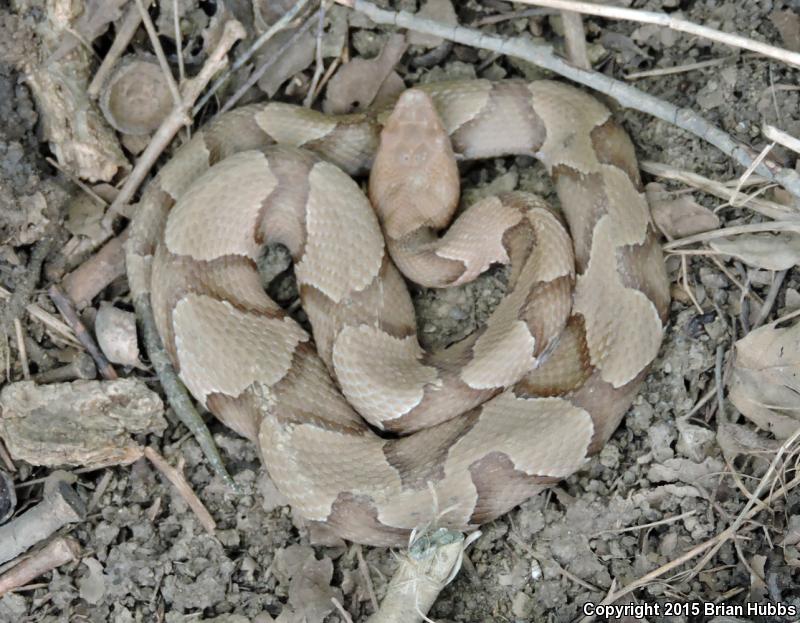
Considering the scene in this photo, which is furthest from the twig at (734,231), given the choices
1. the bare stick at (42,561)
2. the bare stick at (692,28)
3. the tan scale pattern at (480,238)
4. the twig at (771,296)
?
the bare stick at (42,561)

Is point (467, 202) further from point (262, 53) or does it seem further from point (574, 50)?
point (262, 53)

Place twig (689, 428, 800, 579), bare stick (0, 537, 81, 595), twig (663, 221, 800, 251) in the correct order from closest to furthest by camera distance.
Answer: twig (689, 428, 800, 579), twig (663, 221, 800, 251), bare stick (0, 537, 81, 595)

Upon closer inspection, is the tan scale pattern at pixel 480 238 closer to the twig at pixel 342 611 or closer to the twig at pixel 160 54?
the twig at pixel 160 54

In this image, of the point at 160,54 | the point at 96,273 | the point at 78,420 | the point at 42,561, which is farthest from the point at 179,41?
the point at 42,561

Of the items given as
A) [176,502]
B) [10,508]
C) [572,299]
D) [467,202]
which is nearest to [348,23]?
[467,202]

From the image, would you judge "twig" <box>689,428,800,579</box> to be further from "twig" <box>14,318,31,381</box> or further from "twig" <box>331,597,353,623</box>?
"twig" <box>14,318,31,381</box>

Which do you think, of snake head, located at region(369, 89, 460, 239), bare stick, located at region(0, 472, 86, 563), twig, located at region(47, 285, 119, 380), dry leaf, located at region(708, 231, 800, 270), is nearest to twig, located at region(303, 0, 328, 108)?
snake head, located at region(369, 89, 460, 239)

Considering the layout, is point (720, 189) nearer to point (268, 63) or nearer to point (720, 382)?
point (720, 382)
